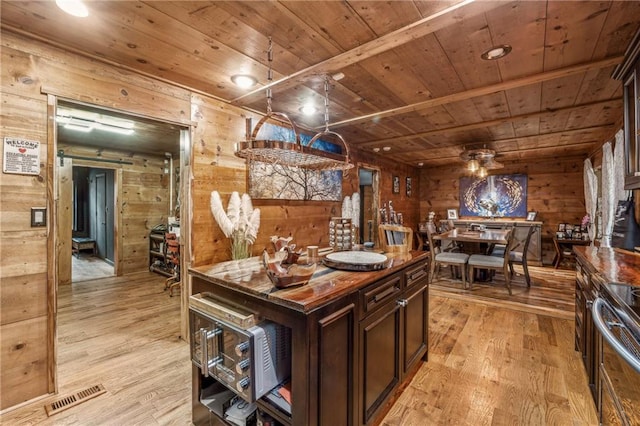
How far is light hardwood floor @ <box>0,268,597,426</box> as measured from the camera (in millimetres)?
1795

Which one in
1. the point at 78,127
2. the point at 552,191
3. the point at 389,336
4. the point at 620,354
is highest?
the point at 78,127

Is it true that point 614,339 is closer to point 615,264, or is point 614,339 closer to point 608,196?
point 615,264

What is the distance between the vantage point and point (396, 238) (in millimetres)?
2346

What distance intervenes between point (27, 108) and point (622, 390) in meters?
3.38

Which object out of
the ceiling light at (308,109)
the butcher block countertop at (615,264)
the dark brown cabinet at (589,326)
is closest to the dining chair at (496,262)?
the butcher block countertop at (615,264)

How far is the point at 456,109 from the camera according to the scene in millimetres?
3047

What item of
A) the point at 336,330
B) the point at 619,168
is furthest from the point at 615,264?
the point at 336,330

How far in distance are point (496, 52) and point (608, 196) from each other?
9.31 ft

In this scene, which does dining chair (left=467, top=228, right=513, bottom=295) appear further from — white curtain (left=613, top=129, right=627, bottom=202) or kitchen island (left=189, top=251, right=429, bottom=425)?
kitchen island (left=189, top=251, right=429, bottom=425)

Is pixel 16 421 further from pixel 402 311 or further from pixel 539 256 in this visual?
pixel 539 256

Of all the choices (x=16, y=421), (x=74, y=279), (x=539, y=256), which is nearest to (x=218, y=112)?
(x=16, y=421)

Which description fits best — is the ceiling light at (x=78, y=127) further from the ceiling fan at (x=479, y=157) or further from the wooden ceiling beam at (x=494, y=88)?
the ceiling fan at (x=479, y=157)

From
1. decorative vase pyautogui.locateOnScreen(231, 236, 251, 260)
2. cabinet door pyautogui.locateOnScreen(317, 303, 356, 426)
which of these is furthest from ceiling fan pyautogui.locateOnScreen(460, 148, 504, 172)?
cabinet door pyautogui.locateOnScreen(317, 303, 356, 426)

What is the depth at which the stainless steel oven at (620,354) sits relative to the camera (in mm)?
978
